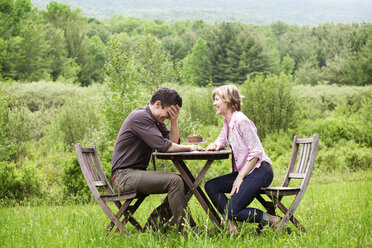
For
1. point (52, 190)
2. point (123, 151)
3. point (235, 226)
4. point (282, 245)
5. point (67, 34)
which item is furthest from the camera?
point (67, 34)

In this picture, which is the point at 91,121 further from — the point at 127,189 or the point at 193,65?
the point at 193,65

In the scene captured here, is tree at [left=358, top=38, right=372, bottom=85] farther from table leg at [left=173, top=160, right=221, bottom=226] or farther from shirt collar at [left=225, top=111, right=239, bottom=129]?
table leg at [left=173, top=160, right=221, bottom=226]

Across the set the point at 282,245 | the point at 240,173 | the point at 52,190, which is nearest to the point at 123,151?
the point at 240,173

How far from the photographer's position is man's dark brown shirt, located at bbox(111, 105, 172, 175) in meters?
4.61

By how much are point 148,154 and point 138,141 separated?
241 mm

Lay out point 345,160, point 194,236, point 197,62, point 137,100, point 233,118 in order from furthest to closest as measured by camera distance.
Answer: point 197,62 < point 345,160 < point 137,100 < point 233,118 < point 194,236

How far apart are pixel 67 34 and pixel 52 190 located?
47.3 metres

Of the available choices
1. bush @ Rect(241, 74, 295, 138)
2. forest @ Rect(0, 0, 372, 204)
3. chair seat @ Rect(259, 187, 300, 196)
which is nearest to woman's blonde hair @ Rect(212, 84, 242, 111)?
chair seat @ Rect(259, 187, 300, 196)

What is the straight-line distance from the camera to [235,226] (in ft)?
14.7

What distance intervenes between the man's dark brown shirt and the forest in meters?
3.72

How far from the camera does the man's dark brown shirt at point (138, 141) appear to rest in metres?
4.61

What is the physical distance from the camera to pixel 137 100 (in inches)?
424

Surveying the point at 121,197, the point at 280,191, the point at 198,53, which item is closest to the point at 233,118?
the point at 280,191

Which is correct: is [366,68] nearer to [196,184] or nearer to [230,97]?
[230,97]
